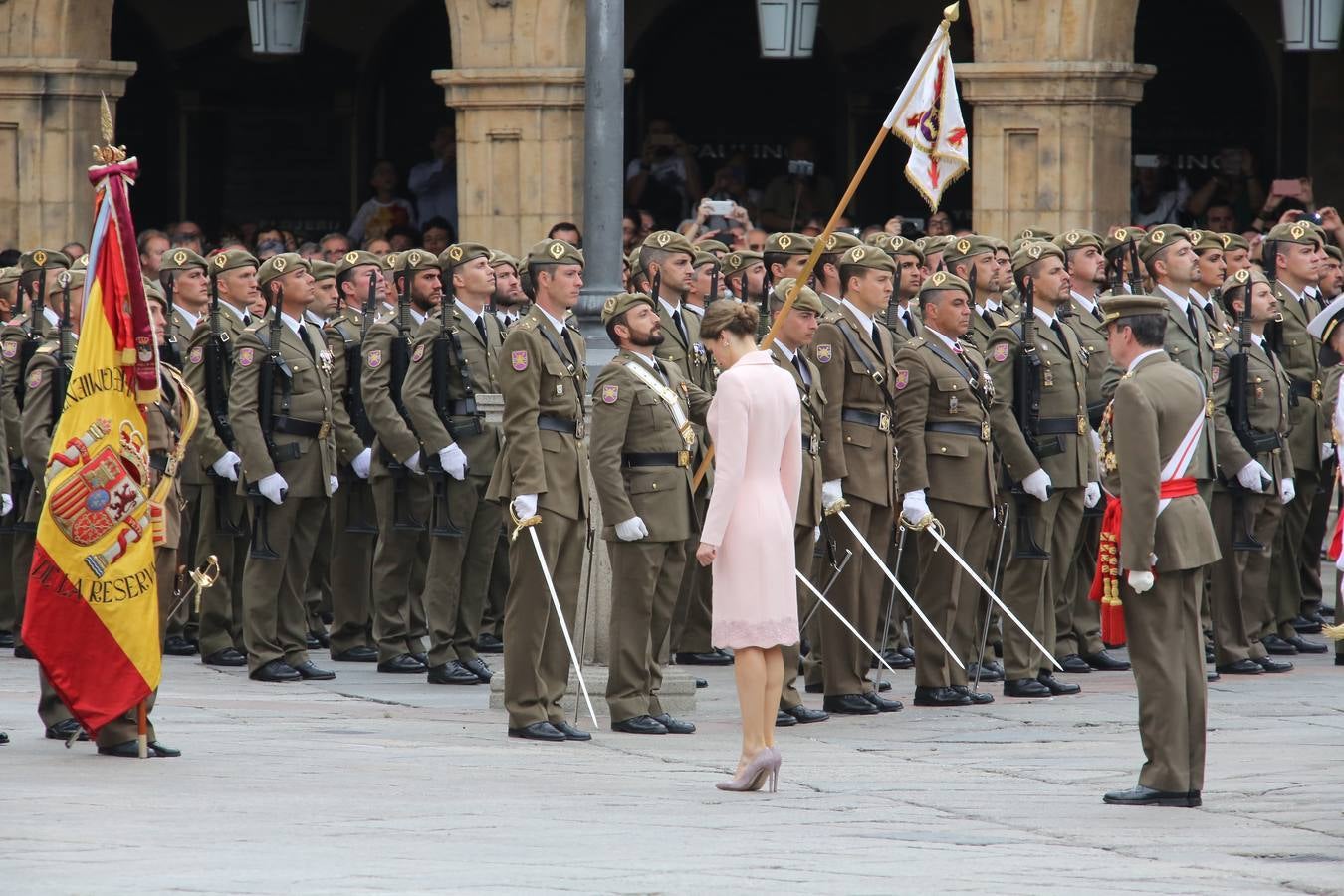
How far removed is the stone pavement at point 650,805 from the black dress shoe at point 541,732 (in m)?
0.17

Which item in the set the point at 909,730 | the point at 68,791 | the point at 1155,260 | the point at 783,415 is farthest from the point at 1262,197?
the point at 68,791

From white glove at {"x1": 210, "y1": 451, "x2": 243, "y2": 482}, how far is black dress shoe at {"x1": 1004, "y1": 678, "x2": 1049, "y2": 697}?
369 centimetres

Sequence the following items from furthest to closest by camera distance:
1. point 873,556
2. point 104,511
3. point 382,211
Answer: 1. point 382,211
2. point 873,556
3. point 104,511

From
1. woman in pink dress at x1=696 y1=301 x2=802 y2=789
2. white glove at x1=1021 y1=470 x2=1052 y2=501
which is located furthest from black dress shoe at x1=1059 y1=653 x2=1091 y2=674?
woman in pink dress at x1=696 y1=301 x2=802 y2=789

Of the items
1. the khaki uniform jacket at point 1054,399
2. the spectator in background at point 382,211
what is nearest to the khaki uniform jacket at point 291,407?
the khaki uniform jacket at point 1054,399

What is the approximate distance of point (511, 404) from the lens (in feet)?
34.1

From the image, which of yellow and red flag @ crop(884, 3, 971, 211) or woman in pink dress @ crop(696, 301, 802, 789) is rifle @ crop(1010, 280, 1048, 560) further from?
woman in pink dress @ crop(696, 301, 802, 789)

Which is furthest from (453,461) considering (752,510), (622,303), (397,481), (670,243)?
(752,510)

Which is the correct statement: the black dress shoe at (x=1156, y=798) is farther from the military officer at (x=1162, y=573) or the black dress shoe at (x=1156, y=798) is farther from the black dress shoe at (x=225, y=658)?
the black dress shoe at (x=225, y=658)

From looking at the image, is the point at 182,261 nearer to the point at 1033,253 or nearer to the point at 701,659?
the point at 701,659

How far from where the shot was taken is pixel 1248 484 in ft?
42.2

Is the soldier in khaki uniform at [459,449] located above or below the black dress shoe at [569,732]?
above

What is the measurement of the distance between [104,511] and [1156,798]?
12.3ft

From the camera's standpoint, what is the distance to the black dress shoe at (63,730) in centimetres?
1013
